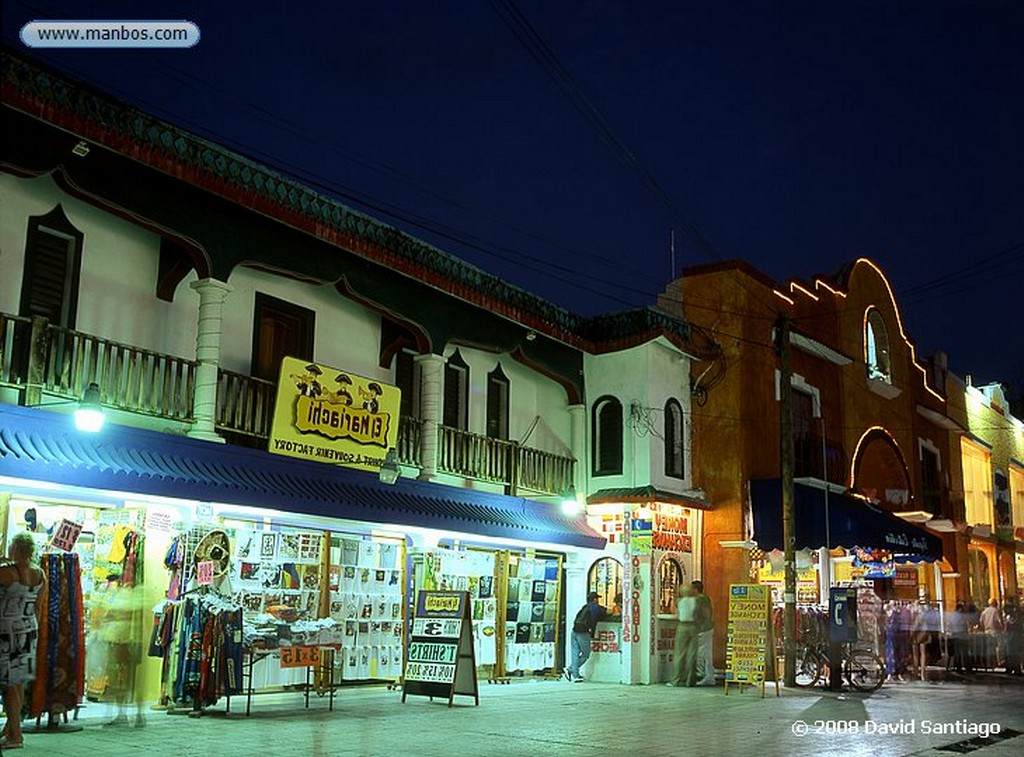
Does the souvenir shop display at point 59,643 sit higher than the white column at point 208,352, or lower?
lower

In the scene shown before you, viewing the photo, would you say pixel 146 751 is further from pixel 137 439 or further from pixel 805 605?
pixel 805 605

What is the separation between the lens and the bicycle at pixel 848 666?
2102cm

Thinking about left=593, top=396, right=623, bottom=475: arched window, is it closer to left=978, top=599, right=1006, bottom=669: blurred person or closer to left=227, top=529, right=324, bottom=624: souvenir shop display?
left=227, top=529, right=324, bottom=624: souvenir shop display

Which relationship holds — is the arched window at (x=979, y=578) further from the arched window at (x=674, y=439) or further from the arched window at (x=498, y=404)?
the arched window at (x=498, y=404)

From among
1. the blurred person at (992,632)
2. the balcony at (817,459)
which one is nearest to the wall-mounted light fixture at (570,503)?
the balcony at (817,459)

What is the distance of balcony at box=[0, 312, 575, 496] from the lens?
43.3 ft

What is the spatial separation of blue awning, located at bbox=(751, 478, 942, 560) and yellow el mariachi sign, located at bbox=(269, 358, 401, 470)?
30.1ft

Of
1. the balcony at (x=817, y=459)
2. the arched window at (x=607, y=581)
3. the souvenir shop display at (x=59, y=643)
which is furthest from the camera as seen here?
the balcony at (x=817, y=459)

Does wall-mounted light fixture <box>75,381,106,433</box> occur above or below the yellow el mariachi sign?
below

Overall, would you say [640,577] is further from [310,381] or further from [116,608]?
[116,608]

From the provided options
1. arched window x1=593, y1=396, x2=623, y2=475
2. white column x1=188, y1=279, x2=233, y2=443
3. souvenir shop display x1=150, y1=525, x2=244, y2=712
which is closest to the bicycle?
arched window x1=593, y1=396, x2=623, y2=475

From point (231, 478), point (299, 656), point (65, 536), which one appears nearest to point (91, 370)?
point (65, 536)

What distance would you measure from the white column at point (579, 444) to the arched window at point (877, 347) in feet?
35.4

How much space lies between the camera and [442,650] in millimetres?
16031
